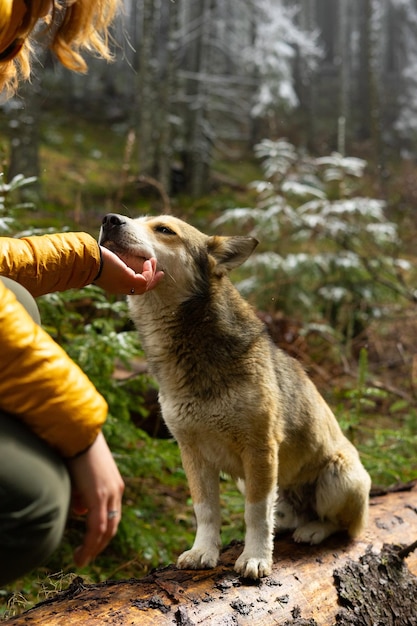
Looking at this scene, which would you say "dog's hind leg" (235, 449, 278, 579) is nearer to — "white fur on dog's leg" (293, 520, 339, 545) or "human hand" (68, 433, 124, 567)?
"white fur on dog's leg" (293, 520, 339, 545)

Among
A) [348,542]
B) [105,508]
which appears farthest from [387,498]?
[105,508]

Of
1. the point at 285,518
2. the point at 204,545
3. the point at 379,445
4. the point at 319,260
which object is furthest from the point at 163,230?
Result: the point at 319,260

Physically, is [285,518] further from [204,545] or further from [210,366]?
[210,366]

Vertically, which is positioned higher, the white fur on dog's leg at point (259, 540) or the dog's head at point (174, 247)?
the dog's head at point (174, 247)

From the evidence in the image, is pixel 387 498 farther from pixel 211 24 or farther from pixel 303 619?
pixel 211 24

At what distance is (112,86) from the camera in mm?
33500

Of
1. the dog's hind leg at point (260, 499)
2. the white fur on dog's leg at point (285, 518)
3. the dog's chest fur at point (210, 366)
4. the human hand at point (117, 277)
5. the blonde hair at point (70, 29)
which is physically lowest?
the white fur on dog's leg at point (285, 518)

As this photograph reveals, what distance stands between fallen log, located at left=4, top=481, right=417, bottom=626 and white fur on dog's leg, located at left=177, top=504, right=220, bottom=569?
0.06 metres

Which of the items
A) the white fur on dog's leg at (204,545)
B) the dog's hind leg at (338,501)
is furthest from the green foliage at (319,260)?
the white fur on dog's leg at (204,545)

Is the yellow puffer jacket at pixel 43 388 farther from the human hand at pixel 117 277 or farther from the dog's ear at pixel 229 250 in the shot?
the dog's ear at pixel 229 250

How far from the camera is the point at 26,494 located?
149cm

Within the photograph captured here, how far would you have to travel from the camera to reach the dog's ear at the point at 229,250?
3.25 meters

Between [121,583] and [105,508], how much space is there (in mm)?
1169

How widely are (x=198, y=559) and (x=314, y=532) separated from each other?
29.9 inches
